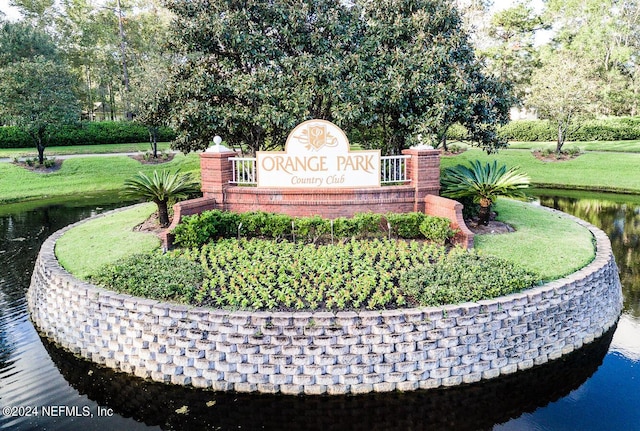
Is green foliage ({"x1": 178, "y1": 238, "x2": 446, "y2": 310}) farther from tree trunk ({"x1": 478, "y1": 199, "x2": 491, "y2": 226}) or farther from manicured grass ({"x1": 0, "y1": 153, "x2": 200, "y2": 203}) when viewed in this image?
manicured grass ({"x1": 0, "y1": 153, "x2": 200, "y2": 203})

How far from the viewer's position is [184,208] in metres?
9.03

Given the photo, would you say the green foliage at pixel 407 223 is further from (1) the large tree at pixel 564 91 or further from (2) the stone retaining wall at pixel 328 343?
(1) the large tree at pixel 564 91

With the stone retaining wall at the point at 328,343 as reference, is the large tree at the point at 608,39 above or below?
above

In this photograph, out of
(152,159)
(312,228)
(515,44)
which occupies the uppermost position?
(515,44)

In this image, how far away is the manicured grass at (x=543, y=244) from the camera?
7.59 meters

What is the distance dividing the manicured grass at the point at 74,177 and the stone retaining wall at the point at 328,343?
12.8 meters

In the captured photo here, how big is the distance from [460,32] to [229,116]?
6.06 m

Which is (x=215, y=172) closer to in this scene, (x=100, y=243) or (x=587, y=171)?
(x=100, y=243)

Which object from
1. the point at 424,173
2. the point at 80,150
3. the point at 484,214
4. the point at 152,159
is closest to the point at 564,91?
the point at 484,214

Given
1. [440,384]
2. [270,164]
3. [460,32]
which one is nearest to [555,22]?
[460,32]

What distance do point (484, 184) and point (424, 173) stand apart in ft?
4.06

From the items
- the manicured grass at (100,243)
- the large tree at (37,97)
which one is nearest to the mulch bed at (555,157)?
the manicured grass at (100,243)

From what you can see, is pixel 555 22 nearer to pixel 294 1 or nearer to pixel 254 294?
pixel 294 1

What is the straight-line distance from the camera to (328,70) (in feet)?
35.6
